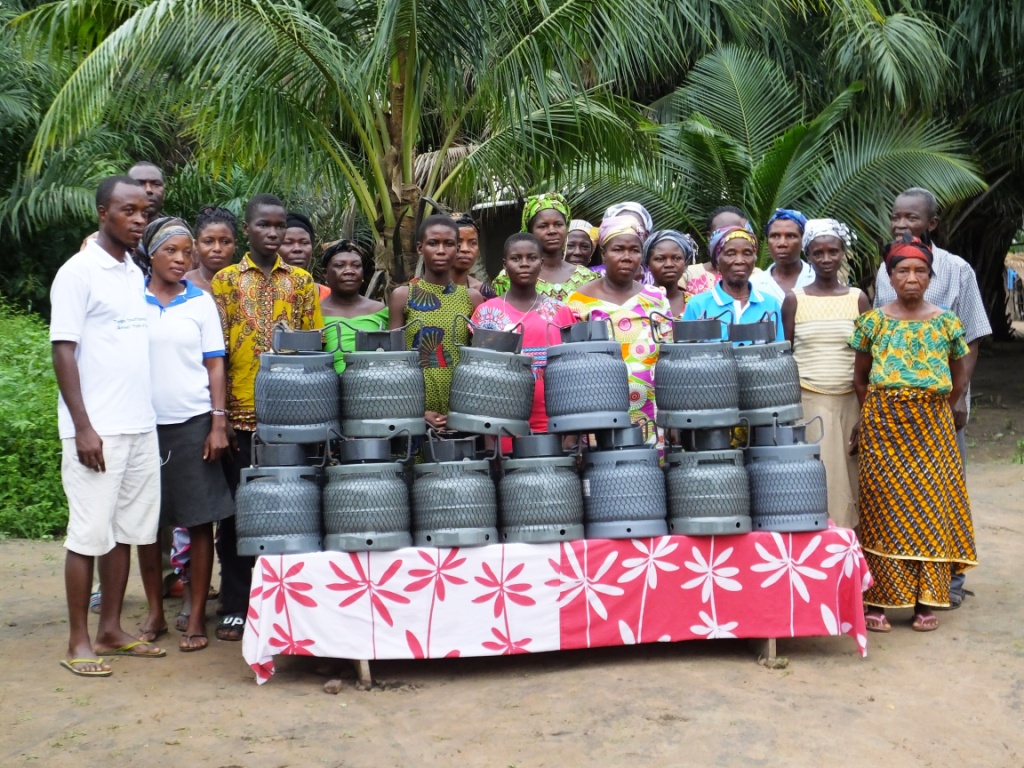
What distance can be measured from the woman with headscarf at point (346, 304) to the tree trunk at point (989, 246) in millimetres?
12730

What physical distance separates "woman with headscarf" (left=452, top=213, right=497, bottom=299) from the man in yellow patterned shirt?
735 millimetres

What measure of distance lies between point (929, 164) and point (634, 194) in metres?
2.73

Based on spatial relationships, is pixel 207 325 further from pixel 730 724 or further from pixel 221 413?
pixel 730 724

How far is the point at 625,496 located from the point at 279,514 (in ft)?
4.27

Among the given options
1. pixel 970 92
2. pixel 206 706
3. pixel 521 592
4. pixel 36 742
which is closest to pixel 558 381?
pixel 521 592

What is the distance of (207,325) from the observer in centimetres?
489

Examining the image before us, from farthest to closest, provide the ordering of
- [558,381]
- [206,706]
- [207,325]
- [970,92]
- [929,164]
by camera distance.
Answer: [970,92] < [929,164] < [207,325] < [558,381] < [206,706]

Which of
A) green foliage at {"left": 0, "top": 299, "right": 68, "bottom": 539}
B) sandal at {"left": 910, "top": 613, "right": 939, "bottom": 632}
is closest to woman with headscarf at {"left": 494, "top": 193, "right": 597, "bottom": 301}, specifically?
sandal at {"left": 910, "top": 613, "right": 939, "bottom": 632}

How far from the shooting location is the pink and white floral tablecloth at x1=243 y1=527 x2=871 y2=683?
174 inches

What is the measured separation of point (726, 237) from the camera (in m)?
5.37

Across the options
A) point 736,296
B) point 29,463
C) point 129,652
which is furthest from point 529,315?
point 29,463

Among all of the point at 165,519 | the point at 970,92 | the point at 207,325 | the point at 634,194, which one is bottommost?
the point at 165,519

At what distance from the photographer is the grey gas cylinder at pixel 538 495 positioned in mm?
4453

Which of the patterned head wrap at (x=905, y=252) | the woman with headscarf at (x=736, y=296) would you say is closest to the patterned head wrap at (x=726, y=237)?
the woman with headscarf at (x=736, y=296)
